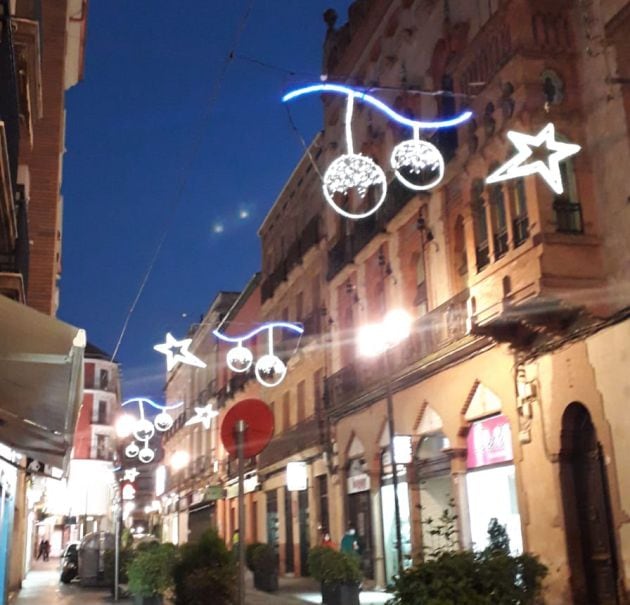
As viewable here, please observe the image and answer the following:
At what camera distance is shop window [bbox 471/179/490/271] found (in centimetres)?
1686

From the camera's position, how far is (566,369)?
14.3 metres

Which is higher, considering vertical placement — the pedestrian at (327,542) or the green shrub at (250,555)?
the pedestrian at (327,542)

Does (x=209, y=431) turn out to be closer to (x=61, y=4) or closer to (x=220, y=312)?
(x=220, y=312)

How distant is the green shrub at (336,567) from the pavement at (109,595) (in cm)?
160

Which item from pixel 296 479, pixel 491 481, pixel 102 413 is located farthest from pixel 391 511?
pixel 102 413

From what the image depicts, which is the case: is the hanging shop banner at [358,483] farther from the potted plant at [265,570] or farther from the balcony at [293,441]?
the balcony at [293,441]

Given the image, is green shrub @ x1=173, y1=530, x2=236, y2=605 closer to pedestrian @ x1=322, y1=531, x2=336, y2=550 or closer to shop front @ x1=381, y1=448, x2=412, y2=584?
pedestrian @ x1=322, y1=531, x2=336, y2=550

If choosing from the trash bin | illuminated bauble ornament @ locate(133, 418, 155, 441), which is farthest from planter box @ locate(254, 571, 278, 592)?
illuminated bauble ornament @ locate(133, 418, 155, 441)

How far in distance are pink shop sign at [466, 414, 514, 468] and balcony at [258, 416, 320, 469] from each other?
33.9 feet

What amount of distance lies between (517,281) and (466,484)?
17.3ft

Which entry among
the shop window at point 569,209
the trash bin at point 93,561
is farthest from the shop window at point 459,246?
the trash bin at point 93,561

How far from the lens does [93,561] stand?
88.8 ft

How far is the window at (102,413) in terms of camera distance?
7556cm

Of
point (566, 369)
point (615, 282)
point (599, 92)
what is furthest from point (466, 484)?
point (599, 92)
